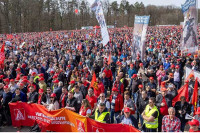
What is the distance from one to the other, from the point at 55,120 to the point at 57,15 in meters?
70.1

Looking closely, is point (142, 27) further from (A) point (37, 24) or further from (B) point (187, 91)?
(A) point (37, 24)

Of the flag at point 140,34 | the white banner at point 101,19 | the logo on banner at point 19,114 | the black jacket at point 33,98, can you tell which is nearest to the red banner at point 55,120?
the logo on banner at point 19,114

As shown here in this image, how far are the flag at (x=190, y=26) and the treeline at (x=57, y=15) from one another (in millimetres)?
58294

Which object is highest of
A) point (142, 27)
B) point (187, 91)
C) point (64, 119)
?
point (142, 27)

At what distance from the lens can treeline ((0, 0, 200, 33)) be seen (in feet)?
203

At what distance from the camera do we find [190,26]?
365 inches

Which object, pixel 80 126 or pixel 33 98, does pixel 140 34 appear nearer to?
pixel 33 98

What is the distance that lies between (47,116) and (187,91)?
440cm

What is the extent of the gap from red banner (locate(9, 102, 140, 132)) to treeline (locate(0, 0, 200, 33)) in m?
58.3

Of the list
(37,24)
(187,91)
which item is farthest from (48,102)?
(37,24)

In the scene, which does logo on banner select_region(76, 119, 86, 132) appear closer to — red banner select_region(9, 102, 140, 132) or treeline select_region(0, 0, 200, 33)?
red banner select_region(9, 102, 140, 132)

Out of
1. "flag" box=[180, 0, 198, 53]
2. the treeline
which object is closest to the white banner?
"flag" box=[180, 0, 198, 53]

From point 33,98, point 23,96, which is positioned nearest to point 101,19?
point 33,98

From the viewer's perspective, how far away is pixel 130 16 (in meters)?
77.6
